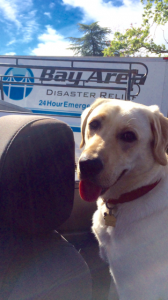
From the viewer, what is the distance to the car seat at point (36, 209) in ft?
3.73

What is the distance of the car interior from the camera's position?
114 centimetres

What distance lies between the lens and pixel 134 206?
5.40 feet

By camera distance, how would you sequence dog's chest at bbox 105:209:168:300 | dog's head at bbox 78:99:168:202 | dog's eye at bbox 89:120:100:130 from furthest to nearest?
dog's eye at bbox 89:120:100:130 < dog's head at bbox 78:99:168:202 < dog's chest at bbox 105:209:168:300

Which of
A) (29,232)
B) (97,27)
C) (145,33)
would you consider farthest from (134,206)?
(97,27)

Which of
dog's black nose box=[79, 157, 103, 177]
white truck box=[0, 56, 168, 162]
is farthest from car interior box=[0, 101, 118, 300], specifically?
white truck box=[0, 56, 168, 162]

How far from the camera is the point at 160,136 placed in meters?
1.77

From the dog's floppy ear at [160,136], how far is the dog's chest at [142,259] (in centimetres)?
40

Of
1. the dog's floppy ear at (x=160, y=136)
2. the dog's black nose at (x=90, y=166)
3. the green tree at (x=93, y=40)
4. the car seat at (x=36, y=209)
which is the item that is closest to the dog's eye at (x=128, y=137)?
the dog's floppy ear at (x=160, y=136)

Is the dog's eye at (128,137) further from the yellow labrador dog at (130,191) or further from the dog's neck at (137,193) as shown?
the dog's neck at (137,193)

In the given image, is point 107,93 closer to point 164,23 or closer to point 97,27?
point 164,23

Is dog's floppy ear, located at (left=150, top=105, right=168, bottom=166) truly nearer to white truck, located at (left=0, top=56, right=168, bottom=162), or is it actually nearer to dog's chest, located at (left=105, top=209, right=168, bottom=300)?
dog's chest, located at (left=105, top=209, right=168, bottom=300)

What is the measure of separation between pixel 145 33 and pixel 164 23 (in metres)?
2.23

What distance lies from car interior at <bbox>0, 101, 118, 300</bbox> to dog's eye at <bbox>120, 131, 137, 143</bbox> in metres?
0.51

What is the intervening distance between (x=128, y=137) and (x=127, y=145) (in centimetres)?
6
